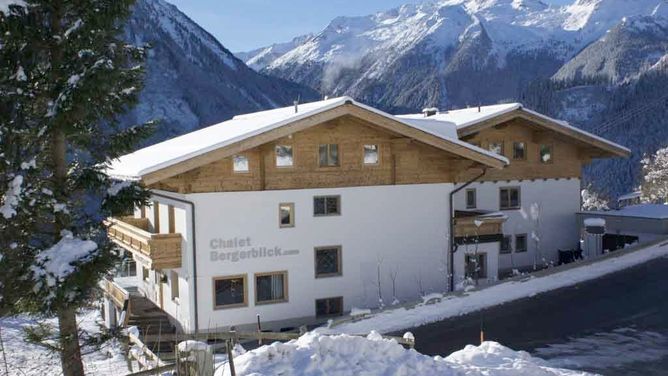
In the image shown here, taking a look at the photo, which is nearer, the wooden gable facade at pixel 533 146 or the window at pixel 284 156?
the window at pixel 284 156

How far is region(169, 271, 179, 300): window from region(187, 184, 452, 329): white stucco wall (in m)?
1.70

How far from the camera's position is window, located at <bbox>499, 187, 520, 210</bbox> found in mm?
27312

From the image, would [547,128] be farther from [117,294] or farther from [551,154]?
[117,294]

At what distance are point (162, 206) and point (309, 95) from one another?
491 feet

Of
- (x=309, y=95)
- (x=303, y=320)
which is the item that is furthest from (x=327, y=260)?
(x=309, y=95)

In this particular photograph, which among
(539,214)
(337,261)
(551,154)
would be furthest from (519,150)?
(337,261)

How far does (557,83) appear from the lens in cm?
16275

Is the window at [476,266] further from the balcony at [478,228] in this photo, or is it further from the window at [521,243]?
the window at [521,243]

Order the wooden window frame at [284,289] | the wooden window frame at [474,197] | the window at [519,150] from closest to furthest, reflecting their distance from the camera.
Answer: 1. the wooden window frame at [284,289]
2. the wooden window frame at [474,197]
3. the window at [519,150]

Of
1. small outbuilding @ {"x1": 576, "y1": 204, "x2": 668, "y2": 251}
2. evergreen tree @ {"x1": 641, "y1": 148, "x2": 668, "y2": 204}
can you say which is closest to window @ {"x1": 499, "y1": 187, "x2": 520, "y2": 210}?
small outbuilding @ {"x1": 576, "y1": 204, "x2": 668, "y2": 251}

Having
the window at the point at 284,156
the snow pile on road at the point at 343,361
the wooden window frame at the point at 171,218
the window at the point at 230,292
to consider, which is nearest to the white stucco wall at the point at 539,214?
the window at the point at 284,156

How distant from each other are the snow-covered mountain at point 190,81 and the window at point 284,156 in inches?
3345

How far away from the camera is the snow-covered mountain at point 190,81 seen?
116m

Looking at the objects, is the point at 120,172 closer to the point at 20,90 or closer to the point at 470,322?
the point at 20,90
